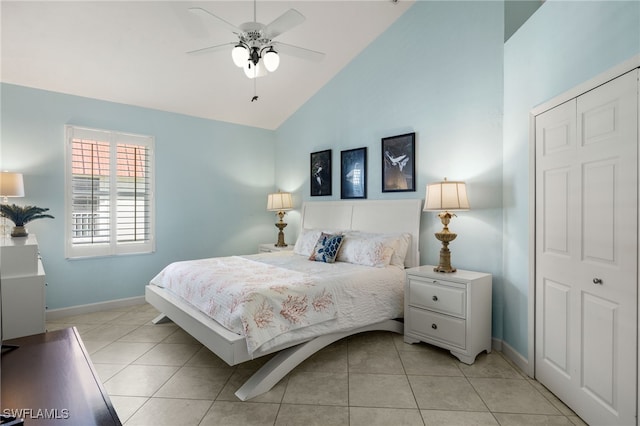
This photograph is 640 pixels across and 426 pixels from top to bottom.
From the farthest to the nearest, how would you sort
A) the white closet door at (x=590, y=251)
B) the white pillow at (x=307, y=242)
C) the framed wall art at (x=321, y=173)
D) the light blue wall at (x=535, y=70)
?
the framed wall art at (x=321, y=173) → the white pillow at (x=307, y=242) → the light blue wall at (x=535, y=70) → the white closet door at (x=590, y=251)

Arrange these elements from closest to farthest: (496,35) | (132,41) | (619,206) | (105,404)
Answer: (105,404) → (619,206) → (496,35) → (132,41)

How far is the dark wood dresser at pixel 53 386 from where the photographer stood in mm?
893

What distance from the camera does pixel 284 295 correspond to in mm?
2477

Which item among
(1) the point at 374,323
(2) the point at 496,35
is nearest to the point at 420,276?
(1) the point at 374,323

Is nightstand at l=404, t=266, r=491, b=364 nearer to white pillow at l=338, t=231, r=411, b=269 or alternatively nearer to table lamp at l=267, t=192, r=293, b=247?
white pillow at l=338, t=231, r=411, b=269

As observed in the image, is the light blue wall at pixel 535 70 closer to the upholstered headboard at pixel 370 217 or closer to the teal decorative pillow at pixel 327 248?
the upholstered headboard at pixel 370 217

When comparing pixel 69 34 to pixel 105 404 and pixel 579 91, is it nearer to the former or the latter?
pixel 105 404

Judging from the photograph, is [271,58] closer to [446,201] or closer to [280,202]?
[446,201]

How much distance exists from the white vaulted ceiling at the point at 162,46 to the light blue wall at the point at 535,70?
1.72 metres

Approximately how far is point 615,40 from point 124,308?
5267mm

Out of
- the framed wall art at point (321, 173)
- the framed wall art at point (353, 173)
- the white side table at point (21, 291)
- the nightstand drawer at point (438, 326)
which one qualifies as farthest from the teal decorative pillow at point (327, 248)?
the white side table at point (21, 291)

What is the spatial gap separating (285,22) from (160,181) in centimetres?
304

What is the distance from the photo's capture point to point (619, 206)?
178 centimetres

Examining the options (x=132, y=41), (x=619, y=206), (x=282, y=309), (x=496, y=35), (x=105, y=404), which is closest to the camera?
(x=105, y=404)
